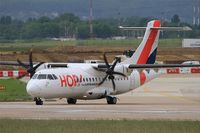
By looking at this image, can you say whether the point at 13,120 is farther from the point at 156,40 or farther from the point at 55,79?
the point at 156,40

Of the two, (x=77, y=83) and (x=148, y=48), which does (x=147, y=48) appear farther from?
(x=77, y=83)

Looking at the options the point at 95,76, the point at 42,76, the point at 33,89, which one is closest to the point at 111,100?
the point at 95,76

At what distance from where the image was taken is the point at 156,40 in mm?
58781

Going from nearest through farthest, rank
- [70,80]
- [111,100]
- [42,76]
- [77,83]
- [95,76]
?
[42,76], [70,80], [77,83], [111,100], [95,76]

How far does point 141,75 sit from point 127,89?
1.63 metres

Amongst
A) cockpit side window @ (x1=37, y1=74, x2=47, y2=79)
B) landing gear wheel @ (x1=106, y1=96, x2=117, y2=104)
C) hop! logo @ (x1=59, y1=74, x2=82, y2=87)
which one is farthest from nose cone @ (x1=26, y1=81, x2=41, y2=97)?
landing gear wheel @ (x1=106, y1=96, x2=117, y2=104)

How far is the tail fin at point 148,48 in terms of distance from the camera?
57156mm

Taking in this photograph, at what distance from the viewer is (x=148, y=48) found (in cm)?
5794

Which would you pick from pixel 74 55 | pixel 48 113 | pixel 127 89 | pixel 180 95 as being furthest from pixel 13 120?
pixel 74 55

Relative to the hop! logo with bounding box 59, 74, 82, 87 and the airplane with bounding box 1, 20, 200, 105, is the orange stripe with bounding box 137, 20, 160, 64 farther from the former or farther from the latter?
the hop! logo with bounding box 59, 74, 82, 87

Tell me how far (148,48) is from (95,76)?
17.4ft

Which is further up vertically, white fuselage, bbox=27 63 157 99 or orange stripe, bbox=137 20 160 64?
orange stripe, bbox=137 20 160 64

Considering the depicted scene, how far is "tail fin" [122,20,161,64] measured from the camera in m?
57.2

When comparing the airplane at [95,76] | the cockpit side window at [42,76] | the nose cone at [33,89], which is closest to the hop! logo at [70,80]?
the airplane at [95,76]
